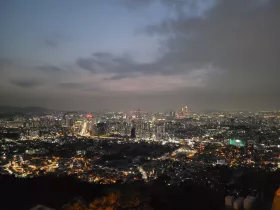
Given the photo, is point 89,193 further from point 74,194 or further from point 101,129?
point 101,129

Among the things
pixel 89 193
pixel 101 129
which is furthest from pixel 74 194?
pixel 101 129

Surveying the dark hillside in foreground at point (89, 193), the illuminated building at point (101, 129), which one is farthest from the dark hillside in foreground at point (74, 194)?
the illuminated building at point (101, 129)

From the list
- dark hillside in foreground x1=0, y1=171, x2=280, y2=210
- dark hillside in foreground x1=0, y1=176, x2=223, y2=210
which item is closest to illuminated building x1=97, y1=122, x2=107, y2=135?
dark hillside in foreground x1=0, y1=171, x2=280, y2=210

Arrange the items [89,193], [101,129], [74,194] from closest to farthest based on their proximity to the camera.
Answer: [74,194], [89,193], [101,129]

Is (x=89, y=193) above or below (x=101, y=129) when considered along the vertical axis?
above

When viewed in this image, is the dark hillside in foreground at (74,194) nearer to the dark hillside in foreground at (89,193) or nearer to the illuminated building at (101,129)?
the dark hillside in foreground at (89,193)

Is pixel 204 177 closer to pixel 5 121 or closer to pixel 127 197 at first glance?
pixel 127 197

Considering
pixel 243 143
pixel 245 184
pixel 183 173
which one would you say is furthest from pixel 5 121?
pixel 245 184

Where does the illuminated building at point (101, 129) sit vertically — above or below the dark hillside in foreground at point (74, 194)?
below

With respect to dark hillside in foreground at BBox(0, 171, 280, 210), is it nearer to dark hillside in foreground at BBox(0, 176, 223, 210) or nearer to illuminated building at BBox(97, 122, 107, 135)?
dark hillside in foreground at BBox(0, 176, 223, 210)

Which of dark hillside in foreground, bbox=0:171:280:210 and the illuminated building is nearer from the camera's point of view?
dark hillside in foreground, bbox=0:171:280:210

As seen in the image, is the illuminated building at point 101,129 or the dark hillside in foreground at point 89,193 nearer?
the dark hillside in foreground at point 89,193
